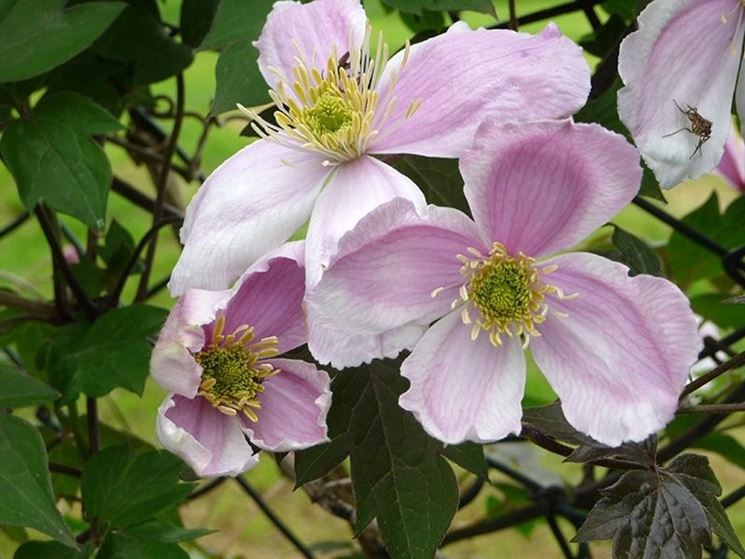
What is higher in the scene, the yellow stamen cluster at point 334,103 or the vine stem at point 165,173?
the yellow stamen cluster at point 334,103

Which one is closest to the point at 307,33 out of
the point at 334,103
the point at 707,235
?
the point at 334,103

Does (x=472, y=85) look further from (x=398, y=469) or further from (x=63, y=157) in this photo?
(x=63, y=157)

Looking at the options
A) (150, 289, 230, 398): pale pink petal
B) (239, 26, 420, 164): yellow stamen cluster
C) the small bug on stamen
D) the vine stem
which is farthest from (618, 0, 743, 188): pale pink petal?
the vine stem

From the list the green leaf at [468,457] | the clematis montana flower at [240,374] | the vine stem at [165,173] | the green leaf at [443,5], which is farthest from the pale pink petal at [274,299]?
the vine stem at [165,173]

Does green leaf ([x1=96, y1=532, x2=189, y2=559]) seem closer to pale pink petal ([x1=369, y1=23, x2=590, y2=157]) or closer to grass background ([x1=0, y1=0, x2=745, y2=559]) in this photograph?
pale pink petal ([x1=369, y1=23, x2=590, y2=157])

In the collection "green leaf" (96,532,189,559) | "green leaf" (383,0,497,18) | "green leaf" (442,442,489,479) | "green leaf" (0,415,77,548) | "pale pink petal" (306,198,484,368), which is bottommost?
"green leaf" (96,532,189,559)

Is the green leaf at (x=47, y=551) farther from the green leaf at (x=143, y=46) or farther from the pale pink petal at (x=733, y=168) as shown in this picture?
the pale pink petal at (x=733, y=168)
